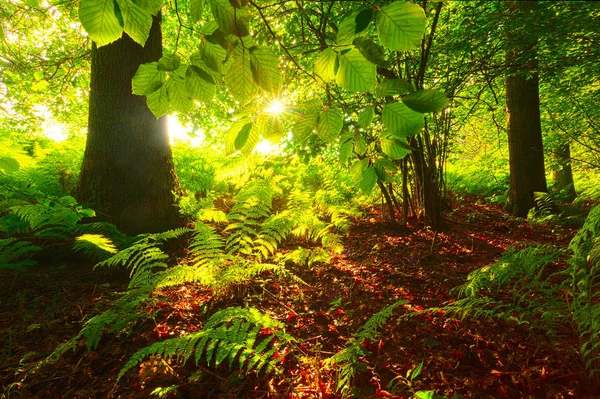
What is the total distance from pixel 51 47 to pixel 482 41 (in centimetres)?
781

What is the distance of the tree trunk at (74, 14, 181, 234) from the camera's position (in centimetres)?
306

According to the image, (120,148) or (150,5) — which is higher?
(120,148)

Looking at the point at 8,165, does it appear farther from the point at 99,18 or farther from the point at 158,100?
the point at 99,18

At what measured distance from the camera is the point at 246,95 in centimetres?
69

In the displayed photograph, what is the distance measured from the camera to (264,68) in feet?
2.19

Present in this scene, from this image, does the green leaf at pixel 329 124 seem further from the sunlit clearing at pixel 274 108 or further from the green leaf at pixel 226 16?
the green leaf at pixel 226 16

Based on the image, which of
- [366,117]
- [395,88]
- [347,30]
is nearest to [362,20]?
[347,30]

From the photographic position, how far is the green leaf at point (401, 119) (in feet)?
2.42

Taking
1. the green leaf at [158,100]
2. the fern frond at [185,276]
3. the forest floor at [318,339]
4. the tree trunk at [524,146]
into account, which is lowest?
the forest floor at [318,339]

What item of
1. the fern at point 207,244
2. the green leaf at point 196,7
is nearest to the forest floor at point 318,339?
the fern at point 207,244

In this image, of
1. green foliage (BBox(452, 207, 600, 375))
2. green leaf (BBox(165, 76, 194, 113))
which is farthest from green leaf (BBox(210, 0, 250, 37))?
green foliage (BBox(452, 207, 600, 375))

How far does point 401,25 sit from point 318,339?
1875 millimetres

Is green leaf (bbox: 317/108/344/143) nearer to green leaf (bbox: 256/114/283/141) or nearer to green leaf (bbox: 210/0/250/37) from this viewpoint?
green leaf (bbox: 256/114/283/141)

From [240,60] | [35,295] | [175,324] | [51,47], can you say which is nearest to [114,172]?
[35,295]
